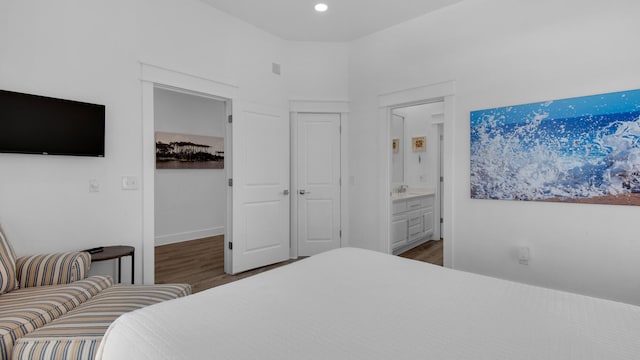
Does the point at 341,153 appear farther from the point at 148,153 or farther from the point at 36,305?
the point at 36,305

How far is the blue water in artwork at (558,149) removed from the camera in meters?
2.39

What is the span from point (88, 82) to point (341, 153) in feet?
9.32

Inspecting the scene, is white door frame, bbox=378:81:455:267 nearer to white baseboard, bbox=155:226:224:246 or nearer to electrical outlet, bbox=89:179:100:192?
electrical outlet, bbox=89:179:100:192

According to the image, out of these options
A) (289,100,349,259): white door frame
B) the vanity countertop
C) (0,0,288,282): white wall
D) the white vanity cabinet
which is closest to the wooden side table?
(0,0,288,282): white wall

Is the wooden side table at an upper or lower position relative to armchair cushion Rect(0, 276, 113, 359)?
upper

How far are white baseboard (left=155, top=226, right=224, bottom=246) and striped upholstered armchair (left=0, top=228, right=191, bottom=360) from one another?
317cm

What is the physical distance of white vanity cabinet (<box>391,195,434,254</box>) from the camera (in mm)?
4324

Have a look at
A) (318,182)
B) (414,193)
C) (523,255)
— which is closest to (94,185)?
(318,182)

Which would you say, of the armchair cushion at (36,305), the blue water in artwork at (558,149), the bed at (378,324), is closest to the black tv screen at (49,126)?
the armchair cushion at (36,305)

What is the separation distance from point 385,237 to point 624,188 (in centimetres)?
228

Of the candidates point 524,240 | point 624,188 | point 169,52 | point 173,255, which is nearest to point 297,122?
point 169,52

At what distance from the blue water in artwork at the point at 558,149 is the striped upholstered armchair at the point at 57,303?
2.86m

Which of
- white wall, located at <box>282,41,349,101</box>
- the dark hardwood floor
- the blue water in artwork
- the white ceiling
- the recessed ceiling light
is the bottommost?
the dark hardwood floor

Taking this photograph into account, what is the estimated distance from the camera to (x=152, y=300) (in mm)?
1869
